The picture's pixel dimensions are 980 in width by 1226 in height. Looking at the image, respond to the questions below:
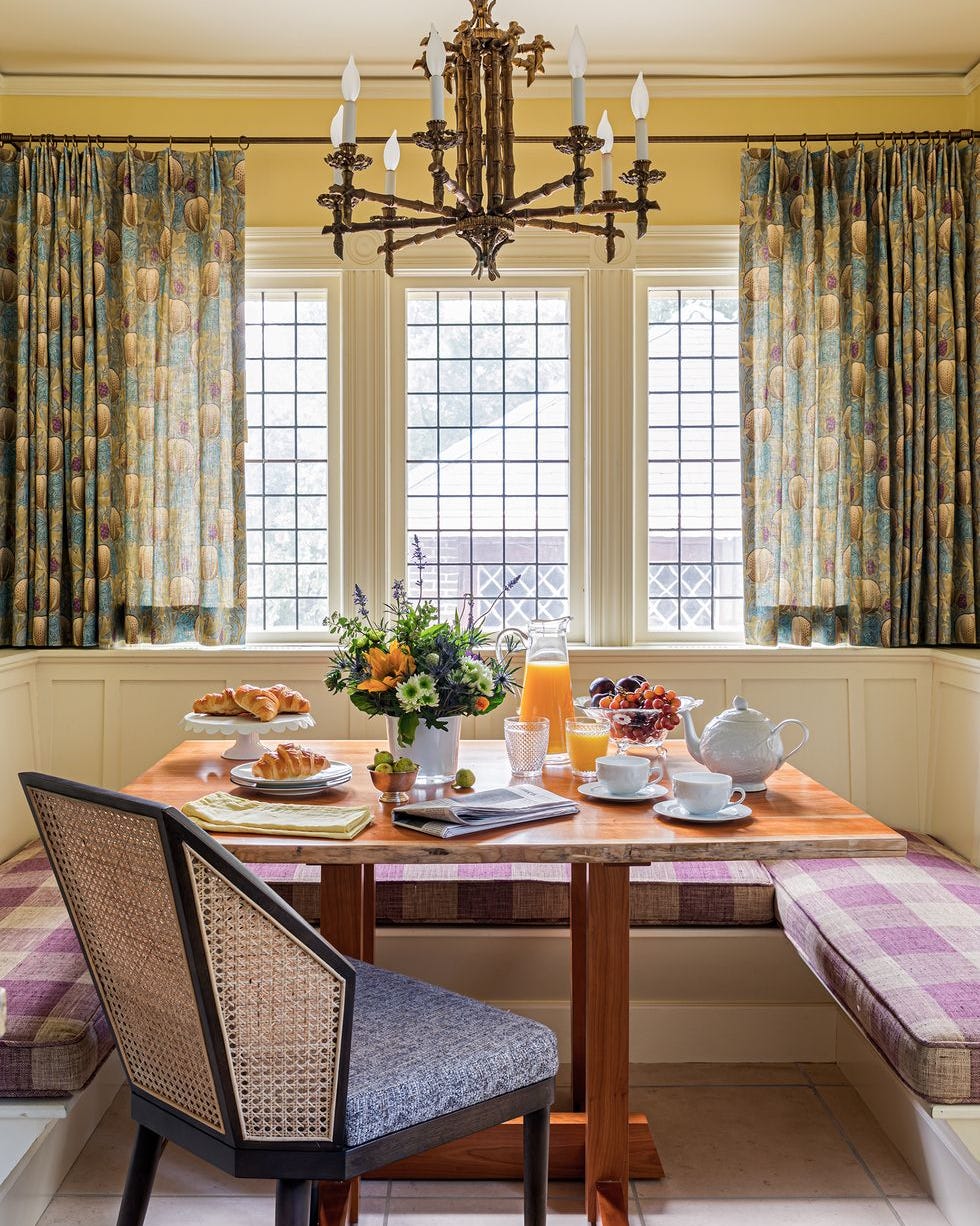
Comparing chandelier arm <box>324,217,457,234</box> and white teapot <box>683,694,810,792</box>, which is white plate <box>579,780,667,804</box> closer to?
white teapot <box>683,694,810,792</box>

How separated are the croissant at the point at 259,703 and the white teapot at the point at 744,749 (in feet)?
3.07

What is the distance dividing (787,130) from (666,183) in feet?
1.43

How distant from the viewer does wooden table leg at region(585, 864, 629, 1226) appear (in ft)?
6.55

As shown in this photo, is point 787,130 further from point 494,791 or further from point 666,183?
point 494,791

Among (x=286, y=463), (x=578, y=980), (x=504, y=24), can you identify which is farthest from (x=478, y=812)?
(x=504, y=24)

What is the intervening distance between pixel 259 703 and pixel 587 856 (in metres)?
0.94

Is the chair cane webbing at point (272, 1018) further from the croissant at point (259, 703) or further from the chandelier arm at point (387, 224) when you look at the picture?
the chandelier arm at point (387, 224)

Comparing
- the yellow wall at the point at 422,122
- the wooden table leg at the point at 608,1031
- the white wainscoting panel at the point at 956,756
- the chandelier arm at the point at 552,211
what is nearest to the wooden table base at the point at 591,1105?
the wooden table leg at the point at 608,1031

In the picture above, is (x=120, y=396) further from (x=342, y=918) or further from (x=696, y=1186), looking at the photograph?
(x=696, y=1186)

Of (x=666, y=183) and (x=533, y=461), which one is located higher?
(x=666, y=183)

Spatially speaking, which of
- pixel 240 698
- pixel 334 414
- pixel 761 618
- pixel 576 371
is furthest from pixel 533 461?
pixel 240 698

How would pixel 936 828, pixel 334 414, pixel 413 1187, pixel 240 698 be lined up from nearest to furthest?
pixel 413 1187 → pixel 240 698 → pixel 936 828 → pixel 334 414

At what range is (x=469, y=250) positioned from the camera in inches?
140

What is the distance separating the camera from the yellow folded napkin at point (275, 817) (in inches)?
71.1
